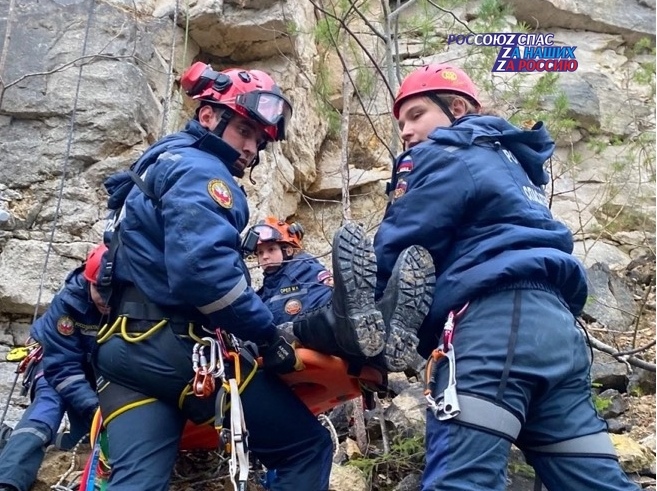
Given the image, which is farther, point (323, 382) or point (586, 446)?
point (323, 382)

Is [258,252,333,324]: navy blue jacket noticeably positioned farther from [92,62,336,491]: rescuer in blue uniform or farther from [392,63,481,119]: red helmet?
[392,63,481,119]: red helmet

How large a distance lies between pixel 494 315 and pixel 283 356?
101cm

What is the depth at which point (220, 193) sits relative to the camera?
3.13 m

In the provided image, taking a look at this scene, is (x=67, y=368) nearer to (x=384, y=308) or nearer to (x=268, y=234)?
(x=268, y=234)

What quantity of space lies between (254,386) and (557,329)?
55.1 inches

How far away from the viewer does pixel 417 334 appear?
2922 millimetres

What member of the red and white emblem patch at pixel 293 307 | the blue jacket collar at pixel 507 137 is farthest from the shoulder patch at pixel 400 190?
the red and white emblem patch at pixel 293 307

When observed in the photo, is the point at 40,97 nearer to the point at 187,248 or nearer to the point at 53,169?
the point at 53,169

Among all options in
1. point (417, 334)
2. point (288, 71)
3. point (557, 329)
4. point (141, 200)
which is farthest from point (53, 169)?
point (557, 329)

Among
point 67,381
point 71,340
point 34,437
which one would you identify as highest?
point 71,340

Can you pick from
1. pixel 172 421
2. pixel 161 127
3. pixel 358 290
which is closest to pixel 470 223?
pixel 358 290

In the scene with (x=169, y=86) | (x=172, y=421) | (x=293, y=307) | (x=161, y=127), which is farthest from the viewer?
(x=161, y=127)

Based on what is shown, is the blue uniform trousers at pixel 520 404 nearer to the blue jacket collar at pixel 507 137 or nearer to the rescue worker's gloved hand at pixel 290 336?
the blue jacket collar at pixel 507 137

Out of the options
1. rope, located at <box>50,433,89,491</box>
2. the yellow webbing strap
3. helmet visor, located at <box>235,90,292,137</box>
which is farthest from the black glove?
rope, located at <box>50,433,89,491</box>
